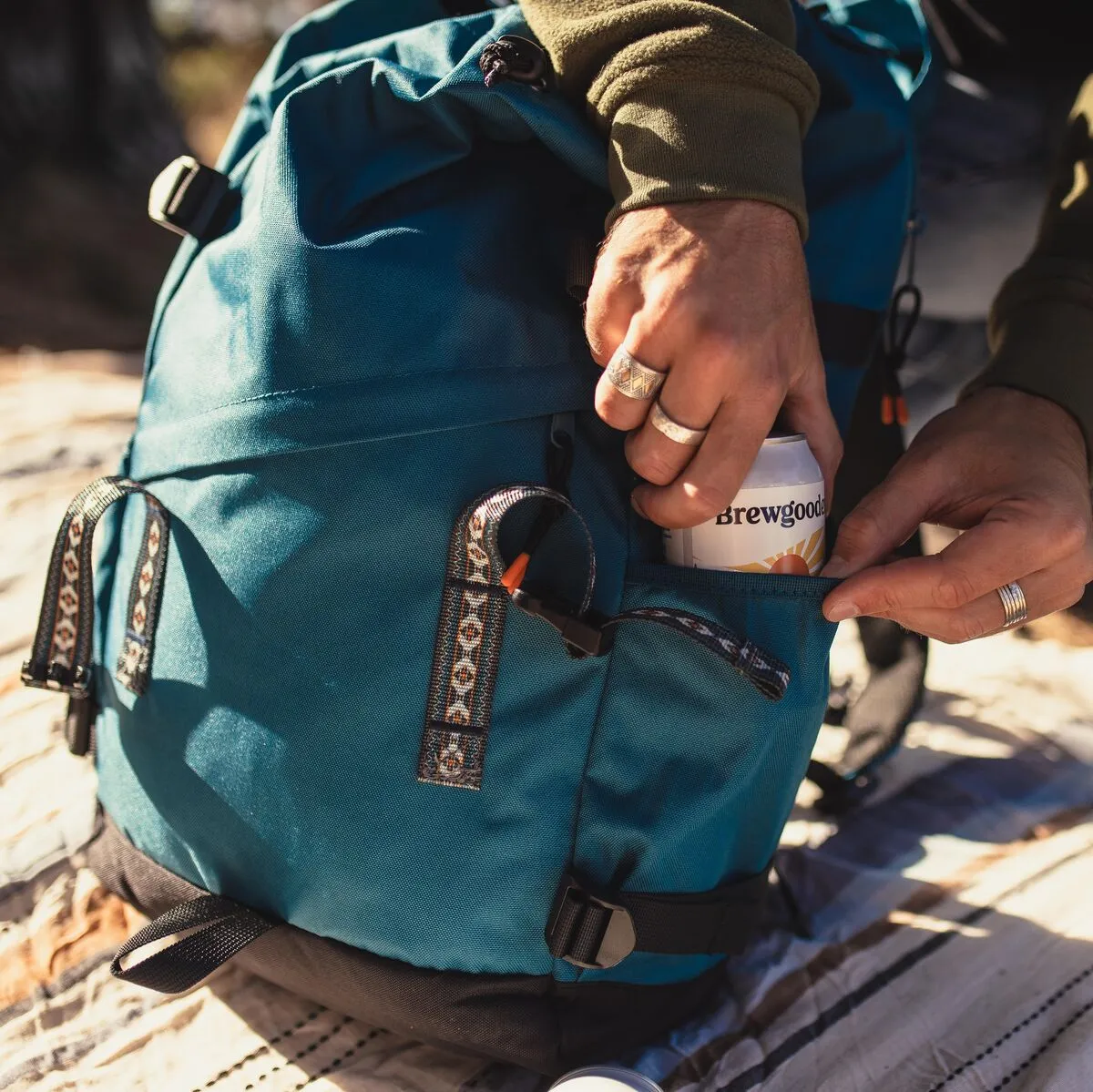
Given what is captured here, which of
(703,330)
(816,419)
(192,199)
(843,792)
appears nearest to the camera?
(703,330)

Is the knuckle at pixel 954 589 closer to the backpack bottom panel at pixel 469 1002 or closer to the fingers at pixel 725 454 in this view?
the fingers at pixel 725 454

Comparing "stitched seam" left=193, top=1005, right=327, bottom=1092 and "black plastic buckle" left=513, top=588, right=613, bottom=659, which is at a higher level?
"black plastic buckle" left=513, top=588, right=613, bottom=659

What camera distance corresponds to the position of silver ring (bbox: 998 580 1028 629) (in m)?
0.83

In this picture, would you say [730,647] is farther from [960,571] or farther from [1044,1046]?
[1044,1046]

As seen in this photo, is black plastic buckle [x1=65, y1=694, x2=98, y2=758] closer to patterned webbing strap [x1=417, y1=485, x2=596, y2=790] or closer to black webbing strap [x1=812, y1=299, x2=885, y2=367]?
patterned webbing strap [x1=417, y1=485, x2=596, y2=790]

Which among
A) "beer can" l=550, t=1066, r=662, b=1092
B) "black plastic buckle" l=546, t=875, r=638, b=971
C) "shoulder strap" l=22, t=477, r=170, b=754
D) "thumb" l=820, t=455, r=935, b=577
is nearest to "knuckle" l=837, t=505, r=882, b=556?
"thumb" l=820, t=455, r=935, b=577

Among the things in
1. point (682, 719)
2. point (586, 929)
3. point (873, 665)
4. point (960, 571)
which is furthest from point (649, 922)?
point (873, 665)

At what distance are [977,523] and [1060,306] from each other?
26cm

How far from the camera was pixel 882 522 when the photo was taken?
2.77ft

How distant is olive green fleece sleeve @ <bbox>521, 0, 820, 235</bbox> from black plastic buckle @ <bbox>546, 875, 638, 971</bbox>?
1.75 ft

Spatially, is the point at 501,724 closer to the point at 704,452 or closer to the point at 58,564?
the point at 704,452

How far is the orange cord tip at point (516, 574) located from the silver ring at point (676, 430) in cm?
14

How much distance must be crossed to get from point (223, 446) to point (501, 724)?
0.31 metres

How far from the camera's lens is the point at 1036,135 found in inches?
53.5
